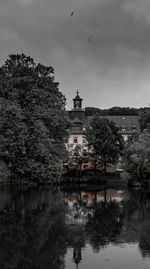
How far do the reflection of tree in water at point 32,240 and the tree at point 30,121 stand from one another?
401 inches

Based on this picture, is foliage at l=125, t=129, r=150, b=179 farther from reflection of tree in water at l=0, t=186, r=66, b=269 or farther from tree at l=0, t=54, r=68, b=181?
reflection of tree in water at l=0, t=186, r=66, b=269

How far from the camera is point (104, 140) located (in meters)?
73.0

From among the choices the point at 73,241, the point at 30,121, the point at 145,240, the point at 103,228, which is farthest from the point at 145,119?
the point at 73,241

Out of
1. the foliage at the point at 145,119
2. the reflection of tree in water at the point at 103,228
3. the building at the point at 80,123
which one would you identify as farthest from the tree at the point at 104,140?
the reflection of tree in water at the point at 103,228

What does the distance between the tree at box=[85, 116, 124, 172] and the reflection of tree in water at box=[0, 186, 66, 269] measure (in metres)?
51.6

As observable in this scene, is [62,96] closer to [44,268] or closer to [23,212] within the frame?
[23,212]

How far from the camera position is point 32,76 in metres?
36.1

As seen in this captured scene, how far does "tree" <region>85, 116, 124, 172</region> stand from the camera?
7181 centimetres

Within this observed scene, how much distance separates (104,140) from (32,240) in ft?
198

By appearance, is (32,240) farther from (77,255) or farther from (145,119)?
(145,119)

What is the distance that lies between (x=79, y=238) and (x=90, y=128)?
62.1 meters

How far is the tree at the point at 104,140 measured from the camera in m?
71.8

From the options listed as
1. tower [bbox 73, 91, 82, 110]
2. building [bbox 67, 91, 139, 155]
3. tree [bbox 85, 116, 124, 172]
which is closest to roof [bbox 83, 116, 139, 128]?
building [bbox 67, 91, 139, 155]

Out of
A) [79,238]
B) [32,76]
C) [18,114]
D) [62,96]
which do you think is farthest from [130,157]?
[79,238]
